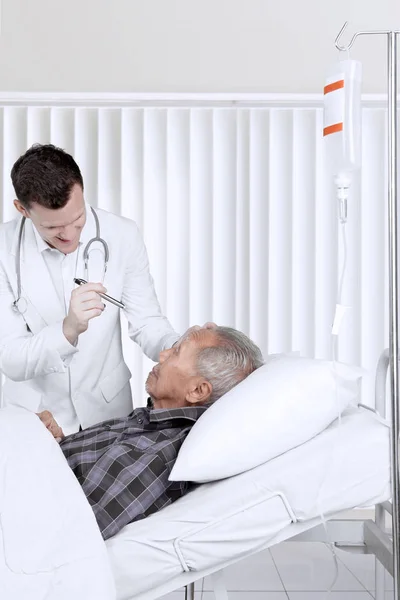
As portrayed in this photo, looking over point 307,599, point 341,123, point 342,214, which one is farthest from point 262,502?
point 307,599

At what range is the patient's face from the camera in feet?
5.77

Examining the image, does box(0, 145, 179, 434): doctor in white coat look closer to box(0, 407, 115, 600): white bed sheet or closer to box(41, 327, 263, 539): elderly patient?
box(41, 327, 263, 539): elderly patient

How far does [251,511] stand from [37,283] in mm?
1058

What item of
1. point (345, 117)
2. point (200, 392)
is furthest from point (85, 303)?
point (345, 117)

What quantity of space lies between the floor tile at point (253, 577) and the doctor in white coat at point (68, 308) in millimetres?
823

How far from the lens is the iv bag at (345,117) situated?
1.37 metres

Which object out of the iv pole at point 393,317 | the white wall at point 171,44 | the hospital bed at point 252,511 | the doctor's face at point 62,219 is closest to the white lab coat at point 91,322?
the doctor's face at point 62,219

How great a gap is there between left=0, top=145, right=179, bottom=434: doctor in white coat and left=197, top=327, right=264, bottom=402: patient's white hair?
38cm

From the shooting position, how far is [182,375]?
5.81ft

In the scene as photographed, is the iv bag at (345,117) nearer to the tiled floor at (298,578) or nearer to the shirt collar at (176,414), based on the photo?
the shirt collar at (176,414)

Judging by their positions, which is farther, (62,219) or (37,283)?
(37,283)

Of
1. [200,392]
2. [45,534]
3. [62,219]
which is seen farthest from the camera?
[62,219]

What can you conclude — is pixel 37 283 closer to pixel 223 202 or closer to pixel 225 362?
pixel 225 362

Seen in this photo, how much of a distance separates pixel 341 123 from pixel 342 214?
6.9 inches
